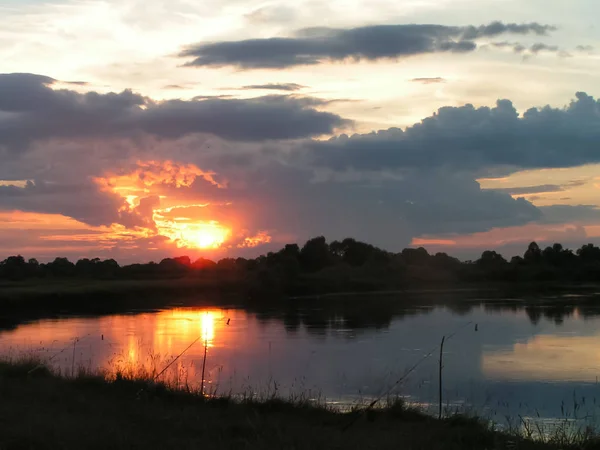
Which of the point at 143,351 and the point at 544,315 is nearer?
the point at 143,351


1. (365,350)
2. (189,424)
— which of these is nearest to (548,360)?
(365,350)

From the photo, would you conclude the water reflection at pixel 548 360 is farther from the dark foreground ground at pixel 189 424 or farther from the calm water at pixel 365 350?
the dark foreground ground at pixel 189 424

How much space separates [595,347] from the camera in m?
27.2

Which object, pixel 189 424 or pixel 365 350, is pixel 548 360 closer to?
pixel 365 350

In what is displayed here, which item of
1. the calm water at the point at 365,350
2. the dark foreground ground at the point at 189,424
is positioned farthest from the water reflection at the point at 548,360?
the dark foreground ground at the point at 189,424

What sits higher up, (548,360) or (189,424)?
(189,424)

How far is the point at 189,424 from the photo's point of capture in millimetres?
10234

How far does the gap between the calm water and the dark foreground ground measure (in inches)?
121

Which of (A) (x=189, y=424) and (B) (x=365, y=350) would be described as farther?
(B) (x=365, y=350)

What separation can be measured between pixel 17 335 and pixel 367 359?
66.1 feet

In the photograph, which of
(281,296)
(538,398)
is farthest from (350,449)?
(281,296)

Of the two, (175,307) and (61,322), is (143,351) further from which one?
(175,307)

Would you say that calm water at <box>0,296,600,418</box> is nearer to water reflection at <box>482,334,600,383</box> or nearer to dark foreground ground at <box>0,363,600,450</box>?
water reflection at <box>482,334,600,383</box>

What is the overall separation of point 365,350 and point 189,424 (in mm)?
17380
